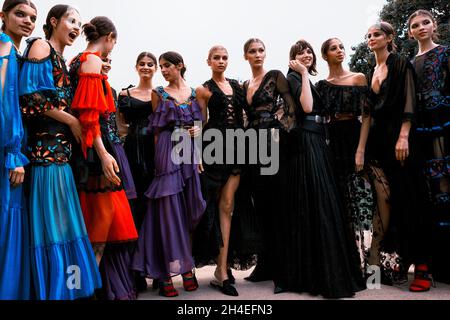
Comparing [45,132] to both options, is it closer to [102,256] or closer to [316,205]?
[102,256]

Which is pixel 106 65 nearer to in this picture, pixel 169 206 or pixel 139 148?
pixel 139 148

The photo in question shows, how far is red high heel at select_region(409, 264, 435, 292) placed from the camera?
3.73 meters

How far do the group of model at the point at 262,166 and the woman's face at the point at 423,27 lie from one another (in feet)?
0.04

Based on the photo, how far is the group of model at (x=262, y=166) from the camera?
10.4 feet

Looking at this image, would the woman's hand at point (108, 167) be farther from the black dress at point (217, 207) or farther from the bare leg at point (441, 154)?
the bare leg at point (441, 154)

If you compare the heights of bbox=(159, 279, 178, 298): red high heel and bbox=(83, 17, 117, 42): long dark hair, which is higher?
bbox=(83, 17, 117, 42): long dark hair

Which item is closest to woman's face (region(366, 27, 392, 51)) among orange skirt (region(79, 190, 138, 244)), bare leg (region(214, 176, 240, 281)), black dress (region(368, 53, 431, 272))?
black dress (region(368, 53, 431, 272))

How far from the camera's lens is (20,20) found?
2.94 metres

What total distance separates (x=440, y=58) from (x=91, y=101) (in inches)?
133

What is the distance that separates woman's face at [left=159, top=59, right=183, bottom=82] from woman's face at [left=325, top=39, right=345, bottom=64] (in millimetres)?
1639

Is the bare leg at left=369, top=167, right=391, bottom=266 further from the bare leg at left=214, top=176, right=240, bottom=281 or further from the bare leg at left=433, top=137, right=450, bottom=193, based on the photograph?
the bare leg at left=214, top=176, right=240, bottom=281

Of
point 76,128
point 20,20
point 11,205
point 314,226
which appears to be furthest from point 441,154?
point 20,20

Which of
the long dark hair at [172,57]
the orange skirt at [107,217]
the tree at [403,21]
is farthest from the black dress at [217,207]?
the tree at [403,21]

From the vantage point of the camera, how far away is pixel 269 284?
4.11 m
